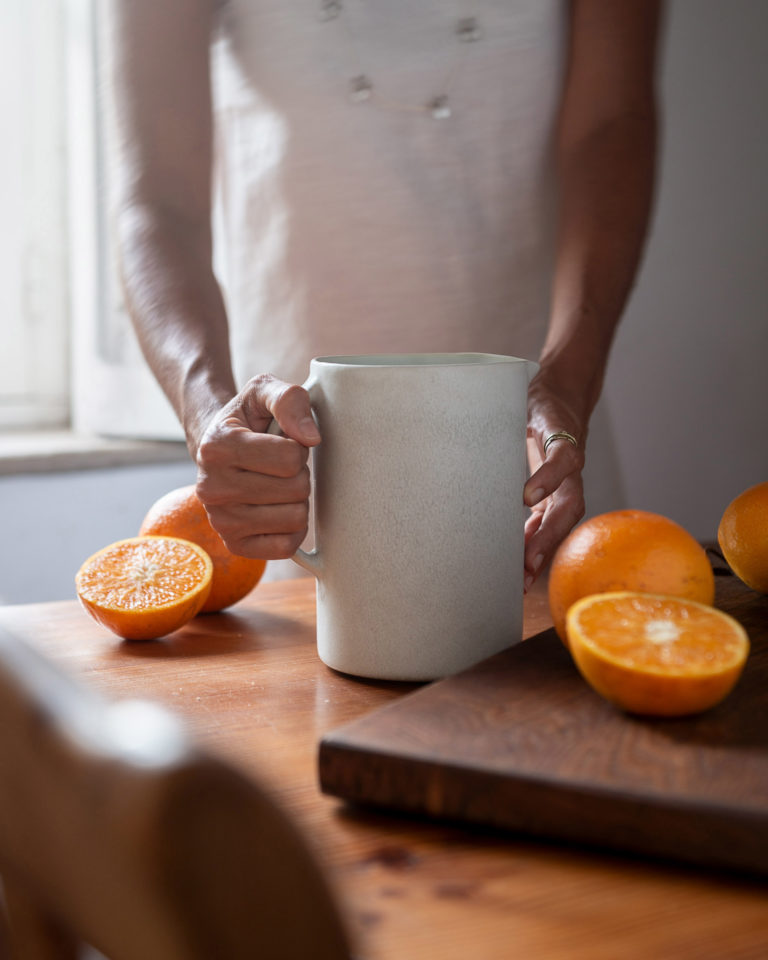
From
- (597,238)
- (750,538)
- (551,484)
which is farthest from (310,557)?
(597,238)

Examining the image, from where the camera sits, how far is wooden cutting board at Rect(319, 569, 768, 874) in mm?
423

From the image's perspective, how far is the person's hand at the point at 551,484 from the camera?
0.74 m

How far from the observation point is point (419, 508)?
62 cm

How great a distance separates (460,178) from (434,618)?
2.66ft

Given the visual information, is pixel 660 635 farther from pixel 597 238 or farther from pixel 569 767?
pixel 597 238

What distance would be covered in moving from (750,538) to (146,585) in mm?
441

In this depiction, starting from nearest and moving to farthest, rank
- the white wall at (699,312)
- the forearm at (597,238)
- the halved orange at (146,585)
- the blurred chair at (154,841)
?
the blurred chair at (154,841), the halved orange at (146,585), the forearm at (597,238), the white wall at (699,312)

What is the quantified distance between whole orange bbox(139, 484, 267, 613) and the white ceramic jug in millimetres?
180

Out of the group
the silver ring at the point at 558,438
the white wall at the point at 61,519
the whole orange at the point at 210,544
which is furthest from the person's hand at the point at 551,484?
the white wall at the point at 61,519

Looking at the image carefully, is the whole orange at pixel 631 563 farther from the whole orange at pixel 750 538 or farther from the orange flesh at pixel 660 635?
the whole orange at pixel 750 538

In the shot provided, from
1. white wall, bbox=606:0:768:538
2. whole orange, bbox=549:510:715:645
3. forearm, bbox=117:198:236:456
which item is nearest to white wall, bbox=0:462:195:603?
forearm, bbox=117:198:236:456

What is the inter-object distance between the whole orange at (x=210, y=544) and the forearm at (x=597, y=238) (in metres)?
0.39

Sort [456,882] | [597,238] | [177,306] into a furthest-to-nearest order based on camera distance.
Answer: [597,238] < [177,306] < [456,882]

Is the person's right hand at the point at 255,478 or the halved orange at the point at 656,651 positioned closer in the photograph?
the halved orange at the point at 656,651
